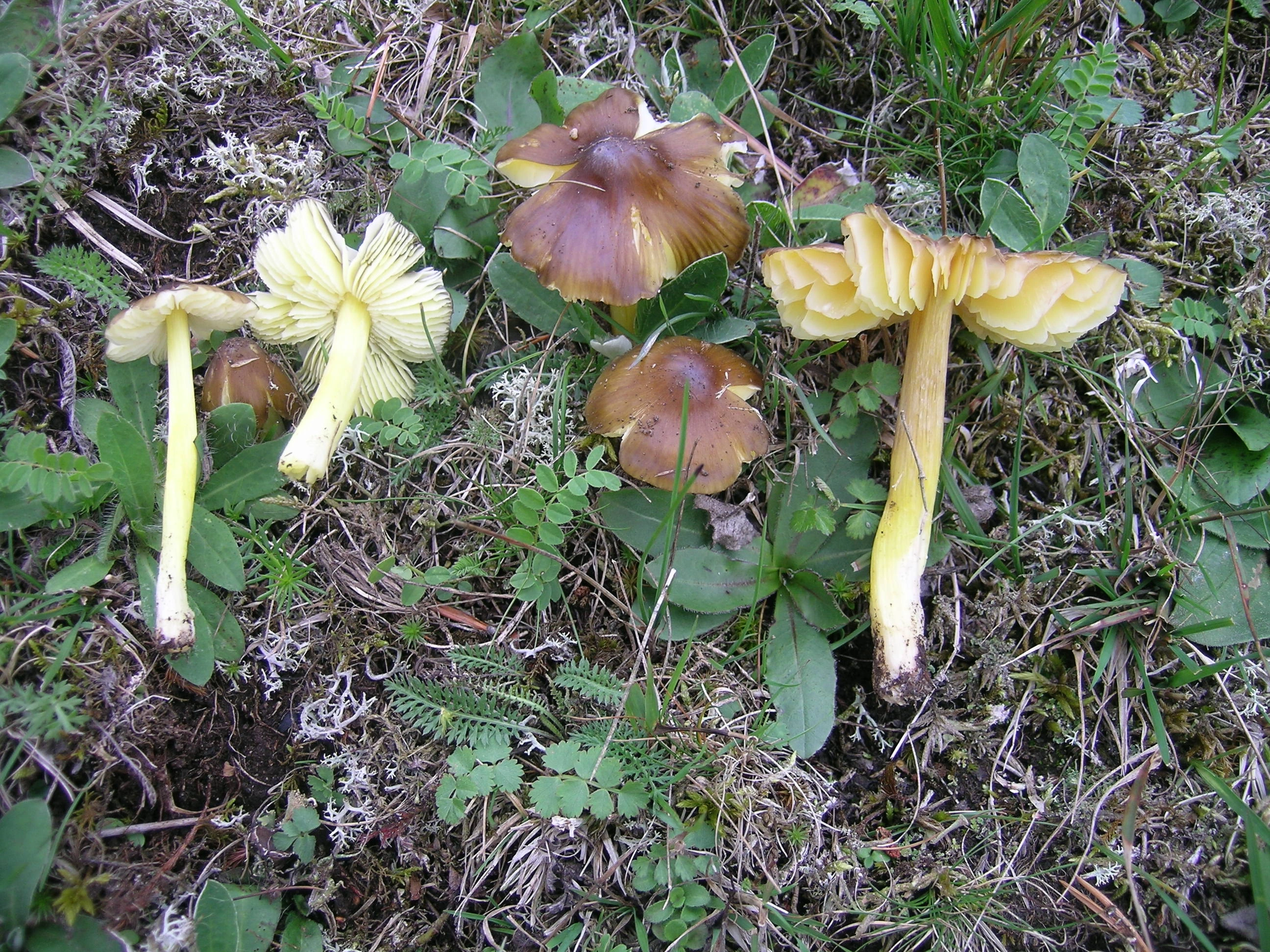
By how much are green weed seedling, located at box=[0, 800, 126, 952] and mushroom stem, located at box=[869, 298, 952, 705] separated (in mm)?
2343

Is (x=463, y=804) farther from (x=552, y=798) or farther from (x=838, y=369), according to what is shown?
(x=838, y=369)

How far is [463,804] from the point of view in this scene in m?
2.23

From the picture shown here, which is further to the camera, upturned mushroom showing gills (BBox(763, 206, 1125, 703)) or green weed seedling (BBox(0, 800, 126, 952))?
upturned mushroom showing gills (BBox(763, 206, 1125, 703))

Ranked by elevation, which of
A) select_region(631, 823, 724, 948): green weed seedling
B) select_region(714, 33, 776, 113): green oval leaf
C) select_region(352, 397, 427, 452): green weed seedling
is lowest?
select_region(631, 823, 724, 948): green weed seedling

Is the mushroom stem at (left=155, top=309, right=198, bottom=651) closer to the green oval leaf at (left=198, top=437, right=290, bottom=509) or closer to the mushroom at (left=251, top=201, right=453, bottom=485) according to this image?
the green oval leaf at (left=198, top=437, right=290, bottom=509)

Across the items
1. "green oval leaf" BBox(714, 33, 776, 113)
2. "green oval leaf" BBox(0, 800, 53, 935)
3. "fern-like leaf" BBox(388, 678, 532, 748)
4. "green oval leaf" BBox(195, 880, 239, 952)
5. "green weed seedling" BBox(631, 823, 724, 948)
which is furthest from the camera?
"green oval leaf" BBox(714, 33, 776, 113)

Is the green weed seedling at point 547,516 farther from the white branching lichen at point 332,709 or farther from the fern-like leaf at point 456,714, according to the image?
the white branching lichen at point 332,709

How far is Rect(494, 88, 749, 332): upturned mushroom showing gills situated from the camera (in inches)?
92.8

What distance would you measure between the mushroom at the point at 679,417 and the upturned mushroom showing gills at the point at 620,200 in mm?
259

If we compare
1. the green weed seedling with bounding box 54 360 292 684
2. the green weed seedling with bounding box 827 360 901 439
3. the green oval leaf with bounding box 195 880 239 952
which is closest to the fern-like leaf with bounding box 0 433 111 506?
the green weed seedling with bounding box 54 360 292 684

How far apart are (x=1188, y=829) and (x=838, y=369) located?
1.92m

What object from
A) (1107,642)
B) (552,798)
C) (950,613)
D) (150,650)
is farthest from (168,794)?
(1107,642)

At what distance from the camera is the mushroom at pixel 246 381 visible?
2486 mm

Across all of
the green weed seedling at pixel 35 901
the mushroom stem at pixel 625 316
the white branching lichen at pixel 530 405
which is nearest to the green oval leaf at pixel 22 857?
the green weed seedling at pixel 35 901
